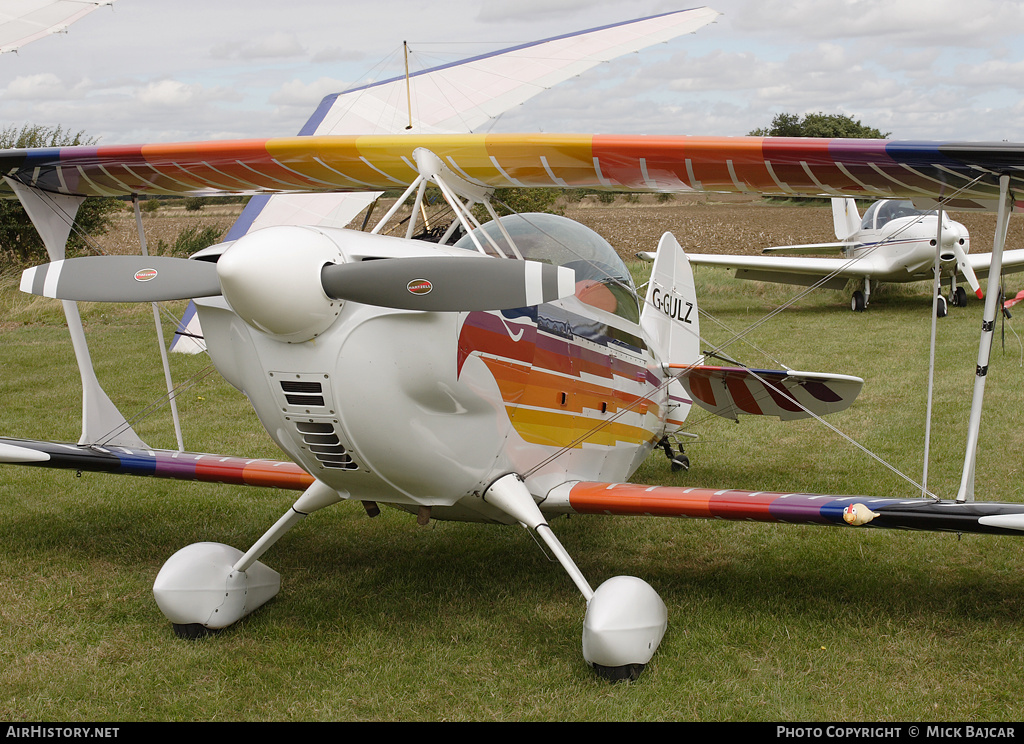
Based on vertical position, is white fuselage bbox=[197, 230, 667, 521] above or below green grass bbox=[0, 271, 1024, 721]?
above

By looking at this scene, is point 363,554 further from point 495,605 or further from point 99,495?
point 99,495

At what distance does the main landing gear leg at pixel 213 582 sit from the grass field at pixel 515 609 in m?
0.12

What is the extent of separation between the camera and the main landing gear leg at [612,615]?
3.73 m

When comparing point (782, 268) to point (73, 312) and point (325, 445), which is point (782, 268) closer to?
point (73, 312)

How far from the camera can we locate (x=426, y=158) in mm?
4254

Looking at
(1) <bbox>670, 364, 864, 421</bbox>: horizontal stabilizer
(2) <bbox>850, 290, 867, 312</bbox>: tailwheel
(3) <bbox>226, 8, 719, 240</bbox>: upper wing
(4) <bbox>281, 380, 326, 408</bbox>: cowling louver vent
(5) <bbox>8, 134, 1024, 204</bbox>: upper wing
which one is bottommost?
(2) <bbox>850, 290, 867, 312</bbox>: tailwheel

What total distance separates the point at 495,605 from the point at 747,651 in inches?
53.3

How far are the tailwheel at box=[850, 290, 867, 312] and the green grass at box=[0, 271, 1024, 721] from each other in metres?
9.84

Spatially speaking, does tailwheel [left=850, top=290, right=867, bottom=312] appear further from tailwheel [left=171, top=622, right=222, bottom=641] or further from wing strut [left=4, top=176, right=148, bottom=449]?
tailwheel [left=171, top=622, right=222, bottom=641]

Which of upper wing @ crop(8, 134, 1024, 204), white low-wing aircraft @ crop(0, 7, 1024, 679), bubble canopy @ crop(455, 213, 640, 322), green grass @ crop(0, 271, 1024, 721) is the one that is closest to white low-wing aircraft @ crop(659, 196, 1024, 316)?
green grass @ crop(0, 271, 1024, 721)

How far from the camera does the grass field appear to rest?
12.1 ft

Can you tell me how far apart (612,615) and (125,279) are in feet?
8.32

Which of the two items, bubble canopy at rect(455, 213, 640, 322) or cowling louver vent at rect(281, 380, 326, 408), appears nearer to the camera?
cowling louver vent at rect(281, 380, 326, 408)

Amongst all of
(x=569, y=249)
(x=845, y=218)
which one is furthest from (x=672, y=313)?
(x=845, y=218)
